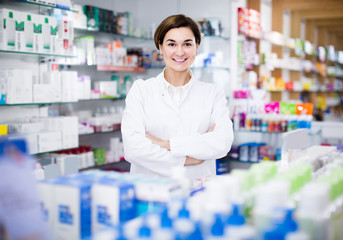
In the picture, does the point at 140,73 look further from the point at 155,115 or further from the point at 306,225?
the point at 306,225

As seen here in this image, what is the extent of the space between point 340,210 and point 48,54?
3484 mm

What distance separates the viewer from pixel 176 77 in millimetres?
2715

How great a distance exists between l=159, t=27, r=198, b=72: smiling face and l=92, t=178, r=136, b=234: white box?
1.35 meters

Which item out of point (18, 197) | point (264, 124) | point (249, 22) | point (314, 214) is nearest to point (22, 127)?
point (18, 197)

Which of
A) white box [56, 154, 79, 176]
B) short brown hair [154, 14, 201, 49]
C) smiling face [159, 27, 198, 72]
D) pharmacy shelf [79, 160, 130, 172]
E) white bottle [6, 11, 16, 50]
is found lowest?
pharmacy shelf [79, 160, 130, 172]

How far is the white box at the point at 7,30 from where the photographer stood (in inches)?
145

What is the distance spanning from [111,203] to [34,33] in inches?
121

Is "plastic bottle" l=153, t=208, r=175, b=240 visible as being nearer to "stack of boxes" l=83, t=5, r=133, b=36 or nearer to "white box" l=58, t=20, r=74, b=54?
"white box" l=58, t=20, r=74, b=54

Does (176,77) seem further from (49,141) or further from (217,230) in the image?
(49,141)

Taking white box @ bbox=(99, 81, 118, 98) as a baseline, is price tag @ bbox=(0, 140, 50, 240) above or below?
below

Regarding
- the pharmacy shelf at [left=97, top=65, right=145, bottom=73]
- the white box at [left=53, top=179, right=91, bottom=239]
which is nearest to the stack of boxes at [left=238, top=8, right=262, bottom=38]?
→ the pharmacy shelf at [left=97, top=65, right=145, bottom=73]

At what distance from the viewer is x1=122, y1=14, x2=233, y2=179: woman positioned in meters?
2.44

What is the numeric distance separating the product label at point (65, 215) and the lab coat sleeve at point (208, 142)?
3.60ft

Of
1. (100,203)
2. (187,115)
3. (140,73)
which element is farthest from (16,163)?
(140,73)
